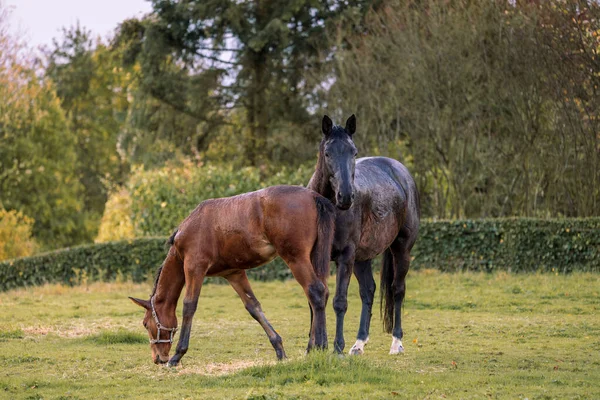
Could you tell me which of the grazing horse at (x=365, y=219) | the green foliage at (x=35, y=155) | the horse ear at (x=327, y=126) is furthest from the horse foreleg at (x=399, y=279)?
the green foliage at (x=35, y=155)

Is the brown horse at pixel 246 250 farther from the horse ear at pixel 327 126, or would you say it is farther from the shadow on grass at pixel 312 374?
the horse ear at pixel 327 126

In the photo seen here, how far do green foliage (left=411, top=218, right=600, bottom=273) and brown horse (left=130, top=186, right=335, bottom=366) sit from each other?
431 inches

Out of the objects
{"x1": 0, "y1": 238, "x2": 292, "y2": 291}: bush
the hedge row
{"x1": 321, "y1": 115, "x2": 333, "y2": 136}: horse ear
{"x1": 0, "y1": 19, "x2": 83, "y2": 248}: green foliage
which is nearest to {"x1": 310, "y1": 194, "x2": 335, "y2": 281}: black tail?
{"x1": 321, "y1": 115, "x2": 333, "y2": 136}: horse ear

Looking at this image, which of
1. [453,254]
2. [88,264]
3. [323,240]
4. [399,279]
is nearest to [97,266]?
[88,264]

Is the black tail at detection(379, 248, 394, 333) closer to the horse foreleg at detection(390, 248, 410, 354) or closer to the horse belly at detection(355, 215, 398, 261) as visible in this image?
the horse foreleg at detection(390, 248, 410, 354)

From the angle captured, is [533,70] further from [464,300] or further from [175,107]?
[175,107]

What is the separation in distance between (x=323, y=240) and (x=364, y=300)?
1.83 metres

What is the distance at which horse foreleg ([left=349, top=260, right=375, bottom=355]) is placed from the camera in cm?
934

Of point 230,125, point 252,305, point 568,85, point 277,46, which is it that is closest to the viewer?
point 252,305

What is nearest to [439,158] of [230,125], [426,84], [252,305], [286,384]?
[426,84]

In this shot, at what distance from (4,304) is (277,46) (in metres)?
14.9

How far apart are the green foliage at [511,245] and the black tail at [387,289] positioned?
8.58m

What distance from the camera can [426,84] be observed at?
72.9 feet

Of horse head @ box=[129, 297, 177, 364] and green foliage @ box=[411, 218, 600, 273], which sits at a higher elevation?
green foliage @ box=[411, 218, 600, 273]
